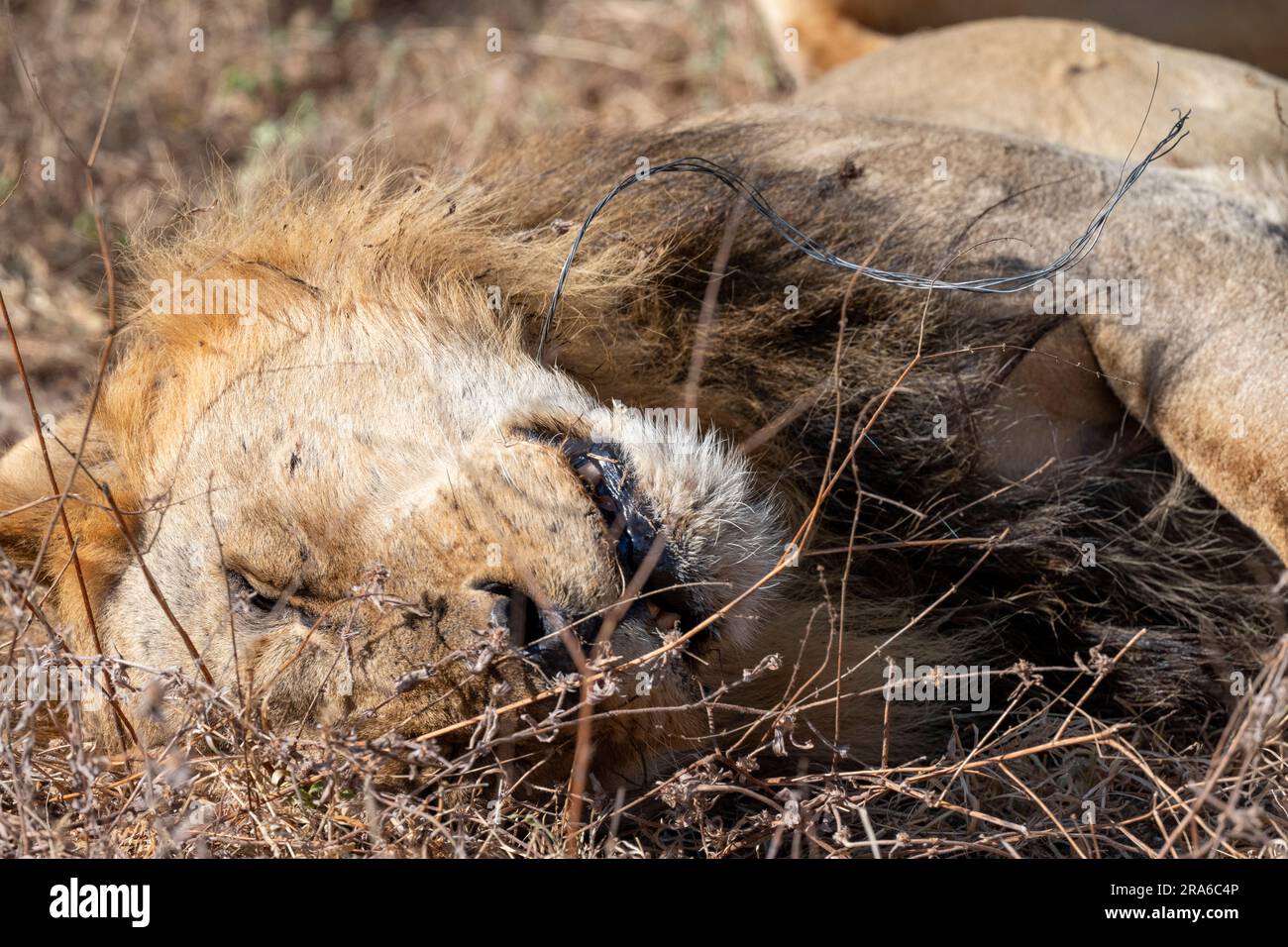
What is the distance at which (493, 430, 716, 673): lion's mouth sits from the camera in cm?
200

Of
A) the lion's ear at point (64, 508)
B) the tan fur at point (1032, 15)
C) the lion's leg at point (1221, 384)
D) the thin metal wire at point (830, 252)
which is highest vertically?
the tan fur at point (1032, 15)

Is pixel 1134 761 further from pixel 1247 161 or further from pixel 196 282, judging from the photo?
pixel 196 282

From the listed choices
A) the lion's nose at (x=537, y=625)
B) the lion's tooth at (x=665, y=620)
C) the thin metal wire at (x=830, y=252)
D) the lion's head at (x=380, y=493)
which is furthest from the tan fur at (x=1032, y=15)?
the lion's nose at (x=537, y=625)

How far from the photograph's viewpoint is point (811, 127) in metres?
2.91

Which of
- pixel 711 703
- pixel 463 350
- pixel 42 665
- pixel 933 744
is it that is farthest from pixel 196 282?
pixel 933 744

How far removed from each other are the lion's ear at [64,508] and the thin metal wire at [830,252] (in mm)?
861

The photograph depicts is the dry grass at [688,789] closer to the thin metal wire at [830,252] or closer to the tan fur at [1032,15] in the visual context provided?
the thin metal wire at [830,252]

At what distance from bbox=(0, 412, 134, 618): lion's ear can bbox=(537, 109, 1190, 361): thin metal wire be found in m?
0.86

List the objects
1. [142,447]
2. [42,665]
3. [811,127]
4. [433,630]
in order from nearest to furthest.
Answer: [433,630] < [42,665] < [142,447] < [811,127]

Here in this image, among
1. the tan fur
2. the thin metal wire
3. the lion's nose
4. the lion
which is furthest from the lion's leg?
the tan fur

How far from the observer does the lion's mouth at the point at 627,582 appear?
1995 mm

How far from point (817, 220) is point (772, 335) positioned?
0.25 m

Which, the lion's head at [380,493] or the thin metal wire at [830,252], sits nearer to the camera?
the lion's head at [380,493]
